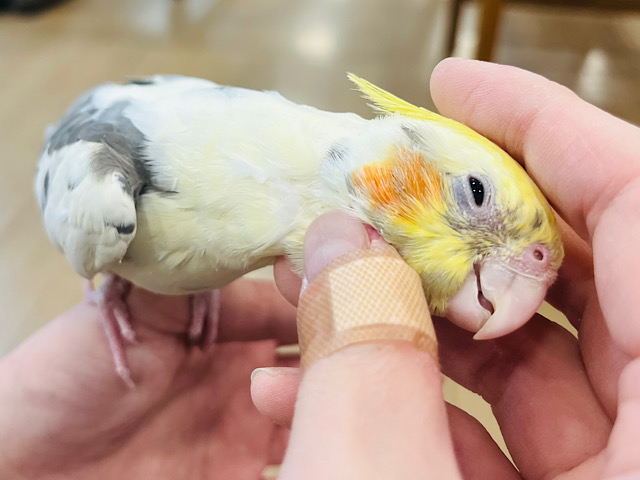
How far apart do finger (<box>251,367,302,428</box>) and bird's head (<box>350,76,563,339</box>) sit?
0.21m

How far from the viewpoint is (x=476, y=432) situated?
0.81 m

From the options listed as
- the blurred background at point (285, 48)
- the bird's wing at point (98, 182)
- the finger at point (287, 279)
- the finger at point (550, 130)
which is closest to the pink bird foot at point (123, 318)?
the bird's wing at point (98, 182)

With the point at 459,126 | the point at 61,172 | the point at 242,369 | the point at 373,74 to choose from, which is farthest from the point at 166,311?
the point at 373,74

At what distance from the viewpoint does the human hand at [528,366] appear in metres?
0.50

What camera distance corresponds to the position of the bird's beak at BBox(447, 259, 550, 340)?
2.27 ft

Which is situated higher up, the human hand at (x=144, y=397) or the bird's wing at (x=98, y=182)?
the bird's wing at (x=98, y=182)

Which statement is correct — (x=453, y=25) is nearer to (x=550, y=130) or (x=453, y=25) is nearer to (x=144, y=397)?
(x=550, y=130)

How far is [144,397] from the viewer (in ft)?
3.79

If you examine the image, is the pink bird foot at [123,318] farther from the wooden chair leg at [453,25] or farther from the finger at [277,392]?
the wooden chair leg at [453,25]

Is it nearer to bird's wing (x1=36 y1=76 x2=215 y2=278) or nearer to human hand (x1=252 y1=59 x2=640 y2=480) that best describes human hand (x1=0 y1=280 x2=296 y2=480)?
bird's wing (x1=36 y1=76 x2=215 y2=278)

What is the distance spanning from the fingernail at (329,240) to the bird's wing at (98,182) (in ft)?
0.94

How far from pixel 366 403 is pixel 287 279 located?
13.8 inches

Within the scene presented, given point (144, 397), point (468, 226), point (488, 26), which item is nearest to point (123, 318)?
point (144, 397)

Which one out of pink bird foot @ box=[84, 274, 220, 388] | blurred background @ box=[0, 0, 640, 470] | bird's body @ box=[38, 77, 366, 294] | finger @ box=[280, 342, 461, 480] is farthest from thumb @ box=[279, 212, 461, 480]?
blurred background @ box=[0, 0, 640, 470]
